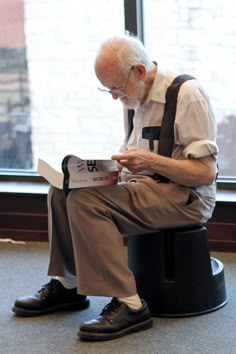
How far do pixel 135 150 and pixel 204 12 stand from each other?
1.19 m

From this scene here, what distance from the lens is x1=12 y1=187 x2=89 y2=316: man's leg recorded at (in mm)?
2498

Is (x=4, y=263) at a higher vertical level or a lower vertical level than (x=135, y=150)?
lower

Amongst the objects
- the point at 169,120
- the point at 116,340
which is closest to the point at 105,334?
the point at 116,340

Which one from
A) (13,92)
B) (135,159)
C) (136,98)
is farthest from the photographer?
(13,92)

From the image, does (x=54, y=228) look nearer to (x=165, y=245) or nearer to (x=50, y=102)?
(x=165, y=245)

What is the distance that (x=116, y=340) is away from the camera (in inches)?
91.9

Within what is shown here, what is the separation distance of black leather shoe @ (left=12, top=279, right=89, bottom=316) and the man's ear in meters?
0.84

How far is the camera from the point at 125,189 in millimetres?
2396

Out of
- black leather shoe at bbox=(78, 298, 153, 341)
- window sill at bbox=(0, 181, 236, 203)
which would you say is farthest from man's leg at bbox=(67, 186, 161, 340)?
window sill at bbox=(0, 181, 236, 203)

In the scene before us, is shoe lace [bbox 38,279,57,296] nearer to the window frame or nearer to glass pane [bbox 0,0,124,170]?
glass pane [bbox 0,0,124,170]

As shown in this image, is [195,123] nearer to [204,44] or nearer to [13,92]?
[204,44]

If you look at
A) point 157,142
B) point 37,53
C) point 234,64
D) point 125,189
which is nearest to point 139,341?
point 125,189

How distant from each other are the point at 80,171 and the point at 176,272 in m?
0.52

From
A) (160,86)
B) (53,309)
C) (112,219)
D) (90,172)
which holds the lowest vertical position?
(53,309)
